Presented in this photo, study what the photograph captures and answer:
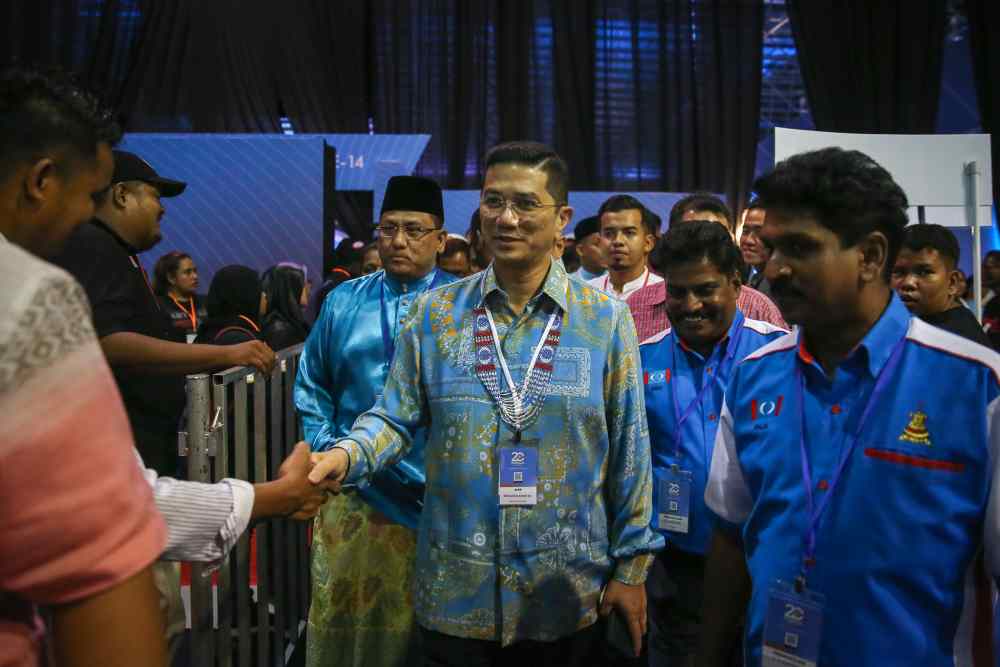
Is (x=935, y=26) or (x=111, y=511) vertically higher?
(x=935, y=26)

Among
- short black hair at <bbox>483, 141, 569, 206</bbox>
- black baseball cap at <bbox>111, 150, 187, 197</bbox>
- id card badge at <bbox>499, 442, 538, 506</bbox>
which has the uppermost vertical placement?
black baseball cap at <bbox>111, 150, 187, 197</bbox>

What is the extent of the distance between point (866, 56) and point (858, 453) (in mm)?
11741

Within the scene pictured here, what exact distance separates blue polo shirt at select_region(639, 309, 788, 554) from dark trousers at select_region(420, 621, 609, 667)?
498 mm

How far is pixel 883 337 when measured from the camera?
4.45 ft

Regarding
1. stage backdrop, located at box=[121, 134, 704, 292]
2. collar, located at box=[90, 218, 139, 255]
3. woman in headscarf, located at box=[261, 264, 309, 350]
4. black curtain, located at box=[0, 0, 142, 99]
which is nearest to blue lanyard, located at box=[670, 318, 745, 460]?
collar, located at box=[90, 218, 139, 255]

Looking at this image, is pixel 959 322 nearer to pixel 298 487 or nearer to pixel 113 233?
pixel 298 487

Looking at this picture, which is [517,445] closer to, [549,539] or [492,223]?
[549,539]

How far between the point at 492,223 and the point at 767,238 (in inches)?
28.0

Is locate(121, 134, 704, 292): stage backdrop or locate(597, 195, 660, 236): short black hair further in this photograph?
locate(121, 134, 704, 292): stage backdrop

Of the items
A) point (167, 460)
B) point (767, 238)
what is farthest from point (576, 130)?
point (767, 238)

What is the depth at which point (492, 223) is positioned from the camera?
77.5 inches

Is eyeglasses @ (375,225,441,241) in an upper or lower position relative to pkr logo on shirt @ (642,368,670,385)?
upper

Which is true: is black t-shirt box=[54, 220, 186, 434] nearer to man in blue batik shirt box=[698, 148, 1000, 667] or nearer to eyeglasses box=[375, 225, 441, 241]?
eyeglasses box=[375, 225, 441, 241]

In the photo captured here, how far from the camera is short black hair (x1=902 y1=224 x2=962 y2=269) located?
10.0 ft
